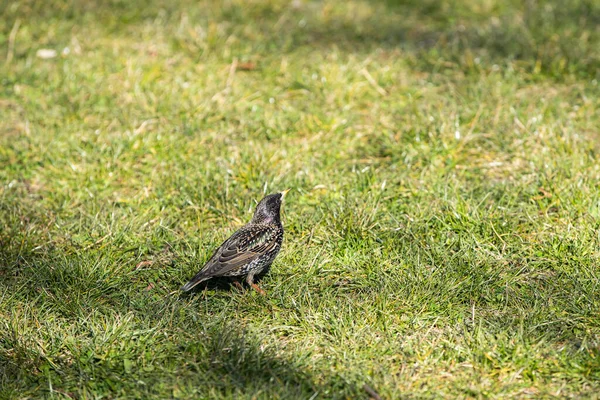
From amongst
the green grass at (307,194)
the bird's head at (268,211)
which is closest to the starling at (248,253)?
the bird's head at (268,211)

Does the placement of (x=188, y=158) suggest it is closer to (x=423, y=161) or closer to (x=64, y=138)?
(x=64, y=138)

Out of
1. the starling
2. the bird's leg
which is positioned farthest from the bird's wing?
the bird's leg

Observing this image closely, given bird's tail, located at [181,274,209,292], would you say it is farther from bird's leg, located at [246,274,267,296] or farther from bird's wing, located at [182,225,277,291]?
bird's leg, located at [246,274,267,296]

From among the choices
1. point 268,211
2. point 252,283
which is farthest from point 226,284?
point 268,211

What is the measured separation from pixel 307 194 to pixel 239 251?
1173 mm

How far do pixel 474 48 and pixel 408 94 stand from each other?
1.27 m

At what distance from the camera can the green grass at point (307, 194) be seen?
4.26m

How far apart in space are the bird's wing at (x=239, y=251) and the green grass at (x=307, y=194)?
0.69 feet

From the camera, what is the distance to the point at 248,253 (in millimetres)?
4941

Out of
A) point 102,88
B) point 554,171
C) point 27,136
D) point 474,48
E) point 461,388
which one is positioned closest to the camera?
point 461,388

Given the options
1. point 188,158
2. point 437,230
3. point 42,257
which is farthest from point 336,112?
point 42,257

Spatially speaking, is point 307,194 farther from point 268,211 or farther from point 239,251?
point 239,251

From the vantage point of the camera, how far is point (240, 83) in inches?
298

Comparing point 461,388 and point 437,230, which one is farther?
point 437,230
